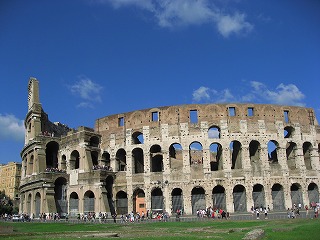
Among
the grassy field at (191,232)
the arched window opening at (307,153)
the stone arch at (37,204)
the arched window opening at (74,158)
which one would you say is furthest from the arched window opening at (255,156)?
the stone arch at (37,204)

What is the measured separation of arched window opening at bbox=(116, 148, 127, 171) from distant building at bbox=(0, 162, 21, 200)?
2261 inches

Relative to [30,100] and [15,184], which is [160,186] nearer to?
[30,100]

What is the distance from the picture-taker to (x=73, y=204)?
38469mm

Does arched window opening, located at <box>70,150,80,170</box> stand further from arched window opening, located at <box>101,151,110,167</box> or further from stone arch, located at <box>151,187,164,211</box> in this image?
stone arch, located at <box>151,187,164,211</box>

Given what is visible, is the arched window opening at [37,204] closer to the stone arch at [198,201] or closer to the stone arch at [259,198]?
the stone arch at [198,201]

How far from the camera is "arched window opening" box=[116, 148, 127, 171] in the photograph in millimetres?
40531

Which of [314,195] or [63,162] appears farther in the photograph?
[63,162]

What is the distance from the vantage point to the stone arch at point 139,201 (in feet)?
124

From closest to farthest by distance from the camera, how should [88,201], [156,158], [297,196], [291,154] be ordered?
[88,201], [297,196], [291,154], [156,158]

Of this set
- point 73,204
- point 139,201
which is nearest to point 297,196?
point 139,201

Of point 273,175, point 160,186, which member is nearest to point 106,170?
point 160,186

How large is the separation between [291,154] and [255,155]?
434cm

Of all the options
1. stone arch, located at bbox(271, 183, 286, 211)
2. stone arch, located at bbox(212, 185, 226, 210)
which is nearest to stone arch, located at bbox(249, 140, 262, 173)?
stone arch, located at bbox(271, 183, 286, 211)

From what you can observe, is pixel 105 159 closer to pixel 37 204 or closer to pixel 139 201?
pixel 139 201
